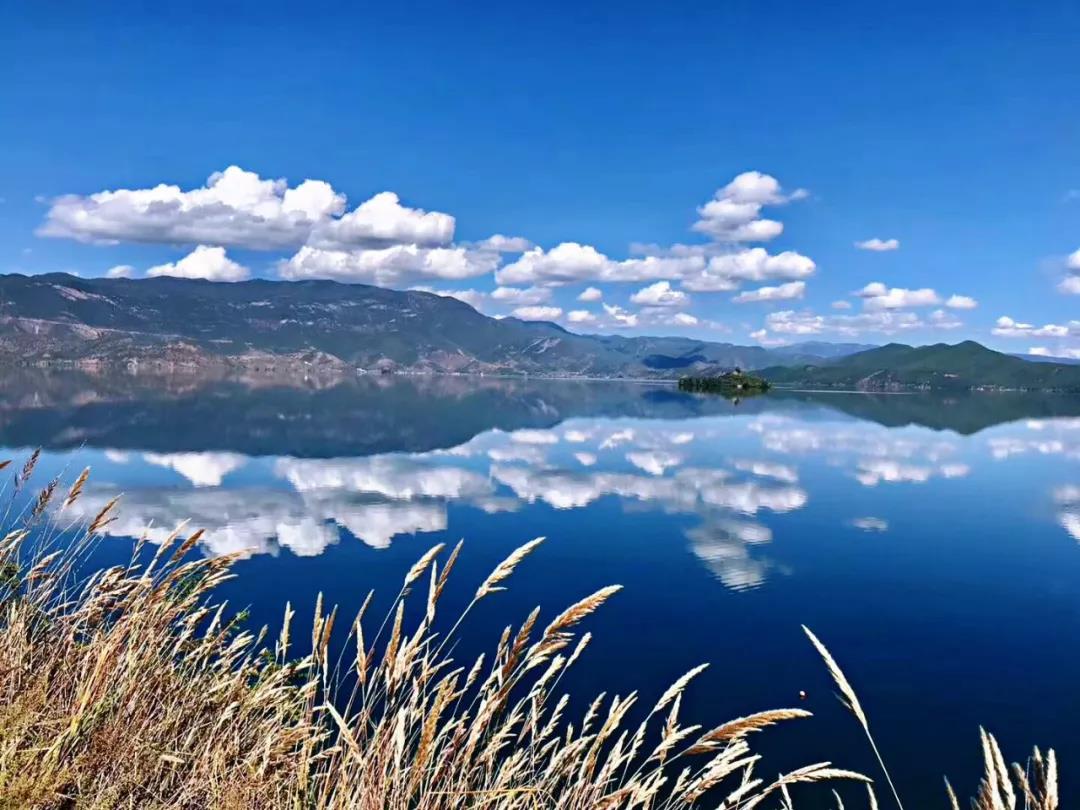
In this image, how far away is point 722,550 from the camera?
122ft

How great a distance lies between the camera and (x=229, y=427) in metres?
97.0

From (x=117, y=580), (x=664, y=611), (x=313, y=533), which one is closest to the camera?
(x=117, y=580)

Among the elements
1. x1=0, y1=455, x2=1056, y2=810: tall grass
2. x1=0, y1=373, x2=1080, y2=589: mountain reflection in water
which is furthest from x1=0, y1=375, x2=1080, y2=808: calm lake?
x1=0, y1=455, x2=1056, y2=810: tall grass

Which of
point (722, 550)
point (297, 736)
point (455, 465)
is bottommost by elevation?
point (455, 465)

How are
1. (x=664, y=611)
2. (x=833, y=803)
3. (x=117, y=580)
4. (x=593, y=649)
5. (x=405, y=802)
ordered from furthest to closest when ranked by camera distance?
1. (x=664, y=611)
2. (x=593, y=649)
3. (x=833, y=803)
4. (x=117, y=580)
5. (x=405, y=802)

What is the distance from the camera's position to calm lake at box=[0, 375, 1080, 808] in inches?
810

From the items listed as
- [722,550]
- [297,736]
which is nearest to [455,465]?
[722,550]

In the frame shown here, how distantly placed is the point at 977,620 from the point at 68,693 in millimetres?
31855

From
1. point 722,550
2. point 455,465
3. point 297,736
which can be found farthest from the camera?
point 455,465

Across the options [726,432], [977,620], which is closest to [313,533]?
[977,620]

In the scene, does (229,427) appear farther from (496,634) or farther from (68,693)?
(68,693)

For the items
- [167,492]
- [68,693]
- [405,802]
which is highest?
[405,802]

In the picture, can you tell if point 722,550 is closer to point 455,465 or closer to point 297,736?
point 297,736

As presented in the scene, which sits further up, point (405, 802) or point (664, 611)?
point (405, 802)
